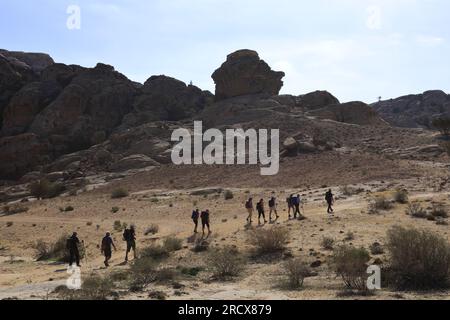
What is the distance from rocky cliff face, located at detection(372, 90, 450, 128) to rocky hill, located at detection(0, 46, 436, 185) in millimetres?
40437

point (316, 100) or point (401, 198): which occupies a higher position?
point (316, 100)

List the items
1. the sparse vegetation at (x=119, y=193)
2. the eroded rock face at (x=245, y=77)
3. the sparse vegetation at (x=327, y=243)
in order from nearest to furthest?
the sparse vegetation at (x=327, y=243)
the sparse vegetation at (x=119, y=193)
the eroded rock face at (x=245, y=77)

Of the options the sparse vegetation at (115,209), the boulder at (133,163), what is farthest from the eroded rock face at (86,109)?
the sparse vegetation at (115,209)

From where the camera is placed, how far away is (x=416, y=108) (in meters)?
125

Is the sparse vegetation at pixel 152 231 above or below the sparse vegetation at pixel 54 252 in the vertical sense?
above

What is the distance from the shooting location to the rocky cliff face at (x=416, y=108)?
339 feet

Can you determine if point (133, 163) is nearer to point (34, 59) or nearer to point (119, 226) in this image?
point (119, 226)

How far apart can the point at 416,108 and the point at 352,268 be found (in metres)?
121

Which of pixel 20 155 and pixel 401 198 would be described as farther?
pixel 20 155

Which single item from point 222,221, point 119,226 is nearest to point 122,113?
point 119,226

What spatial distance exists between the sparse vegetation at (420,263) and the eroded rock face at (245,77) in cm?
5701

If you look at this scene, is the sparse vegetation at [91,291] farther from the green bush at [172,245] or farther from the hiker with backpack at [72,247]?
the green bush at [172,245]

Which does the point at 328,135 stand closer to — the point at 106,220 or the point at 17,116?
the point at 106,220

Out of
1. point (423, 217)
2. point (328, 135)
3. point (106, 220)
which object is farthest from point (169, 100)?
point (423, 217)
